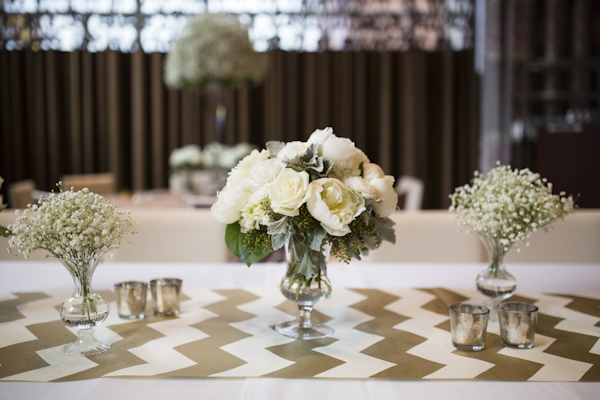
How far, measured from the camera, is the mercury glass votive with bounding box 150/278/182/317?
139 centimetres

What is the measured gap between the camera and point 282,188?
3.70 feet

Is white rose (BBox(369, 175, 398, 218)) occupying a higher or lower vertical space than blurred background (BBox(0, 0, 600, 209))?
lower

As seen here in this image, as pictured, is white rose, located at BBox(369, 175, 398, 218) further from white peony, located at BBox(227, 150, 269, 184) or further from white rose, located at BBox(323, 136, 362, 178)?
white peony, located at BBox(227, 150, 269, 184)

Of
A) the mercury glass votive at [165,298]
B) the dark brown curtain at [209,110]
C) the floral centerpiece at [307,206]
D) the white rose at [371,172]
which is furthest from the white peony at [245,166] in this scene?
the dark brown curtain at [209,110]

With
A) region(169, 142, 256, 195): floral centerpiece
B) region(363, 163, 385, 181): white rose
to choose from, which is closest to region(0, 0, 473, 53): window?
region(169, 142, 256, 195): floral centerpiece

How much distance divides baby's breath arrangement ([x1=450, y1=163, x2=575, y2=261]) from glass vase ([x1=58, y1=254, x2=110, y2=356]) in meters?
0.88

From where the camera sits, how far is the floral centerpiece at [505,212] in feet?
4.39

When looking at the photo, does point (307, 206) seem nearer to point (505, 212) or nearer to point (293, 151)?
point (293, 151)

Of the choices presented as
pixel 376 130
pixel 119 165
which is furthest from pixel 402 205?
pixel 119 165

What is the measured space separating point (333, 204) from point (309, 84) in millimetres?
5207

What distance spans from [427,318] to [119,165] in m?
Result: 5.42

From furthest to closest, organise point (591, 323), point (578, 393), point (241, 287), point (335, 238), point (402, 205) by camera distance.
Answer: point (402, 205) < point (241, 287) < point (591, 323) < point (335, 238) < point (578, 393)

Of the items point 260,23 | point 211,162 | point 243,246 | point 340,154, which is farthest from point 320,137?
point 260,23

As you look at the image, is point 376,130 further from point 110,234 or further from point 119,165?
point 110,234
